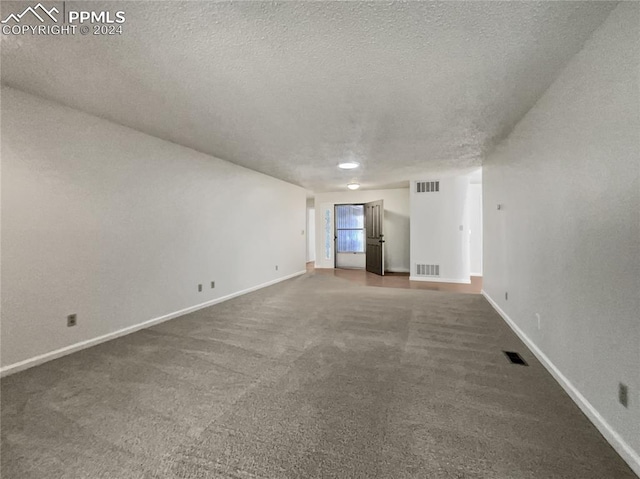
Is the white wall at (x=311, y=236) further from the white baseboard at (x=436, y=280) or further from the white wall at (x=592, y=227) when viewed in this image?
the white wall at (x=592, y=227)

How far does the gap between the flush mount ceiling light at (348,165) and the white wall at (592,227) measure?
2.45m

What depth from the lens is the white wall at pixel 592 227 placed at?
137cm

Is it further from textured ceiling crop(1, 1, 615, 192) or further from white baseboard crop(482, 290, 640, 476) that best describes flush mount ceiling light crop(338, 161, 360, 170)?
white baseboard crop(482, 290, 640, 476)

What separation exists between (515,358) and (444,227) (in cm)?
426

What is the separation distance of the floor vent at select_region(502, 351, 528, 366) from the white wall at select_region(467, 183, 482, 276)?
490 cm

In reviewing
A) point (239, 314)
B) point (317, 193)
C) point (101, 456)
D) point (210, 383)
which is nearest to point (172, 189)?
point (239, 314)

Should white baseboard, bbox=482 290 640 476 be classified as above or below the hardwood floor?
below

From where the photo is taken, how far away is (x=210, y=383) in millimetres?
2135

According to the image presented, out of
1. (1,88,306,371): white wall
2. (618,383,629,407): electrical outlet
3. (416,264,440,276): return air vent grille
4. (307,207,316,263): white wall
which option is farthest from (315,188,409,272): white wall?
(618,383,629,407): electrical outlet

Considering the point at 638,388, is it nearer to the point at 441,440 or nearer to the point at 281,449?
the point at 441,440

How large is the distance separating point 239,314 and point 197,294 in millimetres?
793

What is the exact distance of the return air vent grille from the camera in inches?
257

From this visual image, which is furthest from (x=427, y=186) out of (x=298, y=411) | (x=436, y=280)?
(x=298, y=411)

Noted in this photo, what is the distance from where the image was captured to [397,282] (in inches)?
252
